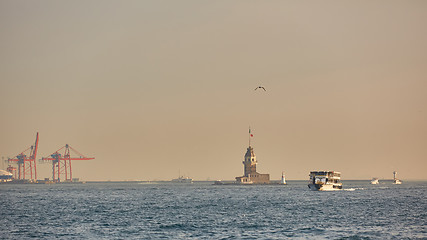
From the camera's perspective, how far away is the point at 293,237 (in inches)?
2569

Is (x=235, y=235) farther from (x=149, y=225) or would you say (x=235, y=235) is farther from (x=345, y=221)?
(x=345, y=221)

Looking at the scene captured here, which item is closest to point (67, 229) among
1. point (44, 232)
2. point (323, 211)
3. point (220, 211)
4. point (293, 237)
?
point (44, 232)

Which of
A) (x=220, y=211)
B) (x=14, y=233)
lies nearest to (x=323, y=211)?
(x=220, y=211)

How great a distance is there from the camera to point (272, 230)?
72.2 metres

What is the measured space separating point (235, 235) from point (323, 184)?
13393cm

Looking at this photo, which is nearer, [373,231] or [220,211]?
[373,231]

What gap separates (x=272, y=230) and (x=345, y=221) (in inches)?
603

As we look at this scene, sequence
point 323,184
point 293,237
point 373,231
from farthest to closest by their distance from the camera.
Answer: point 323,184 → point 373,231 → point 293,237

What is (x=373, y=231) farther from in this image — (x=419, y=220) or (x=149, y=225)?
(x=149, y=225)

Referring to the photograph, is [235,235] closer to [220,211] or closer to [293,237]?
[293,237]

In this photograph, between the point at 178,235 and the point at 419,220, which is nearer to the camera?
the point at 178,235

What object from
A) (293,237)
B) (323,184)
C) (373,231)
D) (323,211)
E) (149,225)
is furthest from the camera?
(323,184)

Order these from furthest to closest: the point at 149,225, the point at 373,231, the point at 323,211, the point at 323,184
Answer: the point at 323,184 < the point at 323,211 < the point at 149,225 < the point at 373,231

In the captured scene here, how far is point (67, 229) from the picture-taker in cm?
7450
